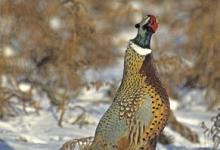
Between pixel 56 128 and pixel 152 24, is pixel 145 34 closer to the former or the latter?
pixel 152 24

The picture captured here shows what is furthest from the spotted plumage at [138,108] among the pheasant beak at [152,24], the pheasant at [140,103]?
the pheasant beak at [152,24]

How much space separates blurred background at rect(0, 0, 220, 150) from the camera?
28.9 ft

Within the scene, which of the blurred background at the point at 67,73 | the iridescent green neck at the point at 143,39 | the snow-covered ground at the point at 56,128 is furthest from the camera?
the blurred background at the point at 67,73

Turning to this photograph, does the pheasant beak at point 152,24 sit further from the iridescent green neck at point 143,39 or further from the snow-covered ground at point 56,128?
the snow-covered ground at point 56,128

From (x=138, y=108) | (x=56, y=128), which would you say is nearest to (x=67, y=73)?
(x=56, y=128)

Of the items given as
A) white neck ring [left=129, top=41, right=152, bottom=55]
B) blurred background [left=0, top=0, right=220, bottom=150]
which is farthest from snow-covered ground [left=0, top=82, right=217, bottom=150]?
white neck ring [left=129, top=41, right=152, bottom=55]

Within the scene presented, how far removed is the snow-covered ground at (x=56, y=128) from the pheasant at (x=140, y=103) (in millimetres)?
2895

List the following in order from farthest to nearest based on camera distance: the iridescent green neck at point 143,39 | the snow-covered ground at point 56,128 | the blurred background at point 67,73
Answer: the blurred background at point 67,73 → the snow-covered ground at point 56,128 → the iridescent green neck at point 143,39

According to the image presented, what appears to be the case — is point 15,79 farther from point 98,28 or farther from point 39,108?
point 98,28

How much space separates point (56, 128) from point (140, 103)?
468cm

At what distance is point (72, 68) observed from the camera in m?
9.02

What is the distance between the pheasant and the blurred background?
2972 millimetres

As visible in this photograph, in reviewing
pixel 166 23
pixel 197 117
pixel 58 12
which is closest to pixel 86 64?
pixel 58 12

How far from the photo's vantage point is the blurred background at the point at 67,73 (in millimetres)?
8805
